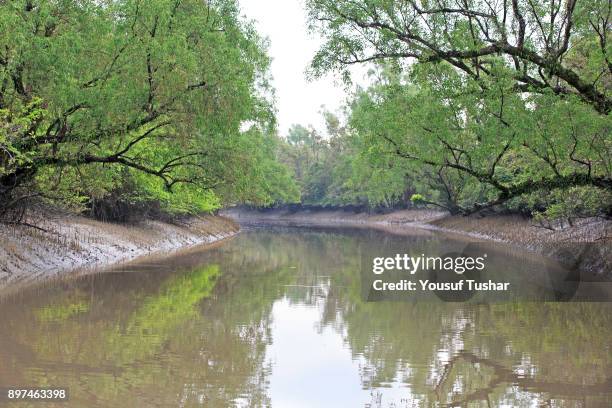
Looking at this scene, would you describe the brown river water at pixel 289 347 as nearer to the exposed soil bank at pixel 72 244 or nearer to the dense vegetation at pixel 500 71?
the exposed soil bank at pixel 72 244

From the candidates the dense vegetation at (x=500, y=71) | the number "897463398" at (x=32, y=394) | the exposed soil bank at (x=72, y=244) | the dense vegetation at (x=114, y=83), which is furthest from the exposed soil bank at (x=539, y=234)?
the number "897463398" at (x=32, y=394)

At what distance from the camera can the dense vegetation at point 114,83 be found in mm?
17859

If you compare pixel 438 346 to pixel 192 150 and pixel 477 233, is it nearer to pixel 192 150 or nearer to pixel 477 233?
pixel 192 150

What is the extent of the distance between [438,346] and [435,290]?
9.13 metres

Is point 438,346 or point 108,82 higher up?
point 108,82

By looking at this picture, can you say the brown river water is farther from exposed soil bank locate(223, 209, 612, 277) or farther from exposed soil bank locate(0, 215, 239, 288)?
exposed soil bank locate(223, 209, 612, 277)

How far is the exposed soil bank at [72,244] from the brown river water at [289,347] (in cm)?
168

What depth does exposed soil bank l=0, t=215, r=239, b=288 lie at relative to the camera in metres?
21.0

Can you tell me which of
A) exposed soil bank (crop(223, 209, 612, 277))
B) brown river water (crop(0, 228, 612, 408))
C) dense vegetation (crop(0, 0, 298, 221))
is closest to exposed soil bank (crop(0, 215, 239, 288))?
dense vegetation (crop(0, 0, 298, 221))

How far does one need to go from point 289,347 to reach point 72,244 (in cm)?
1552

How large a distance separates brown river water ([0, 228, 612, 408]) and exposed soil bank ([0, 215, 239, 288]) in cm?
168

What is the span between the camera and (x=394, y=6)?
18609 millimetres

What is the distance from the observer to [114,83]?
18.3 m

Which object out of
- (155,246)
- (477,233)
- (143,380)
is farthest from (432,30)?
(477,233)
